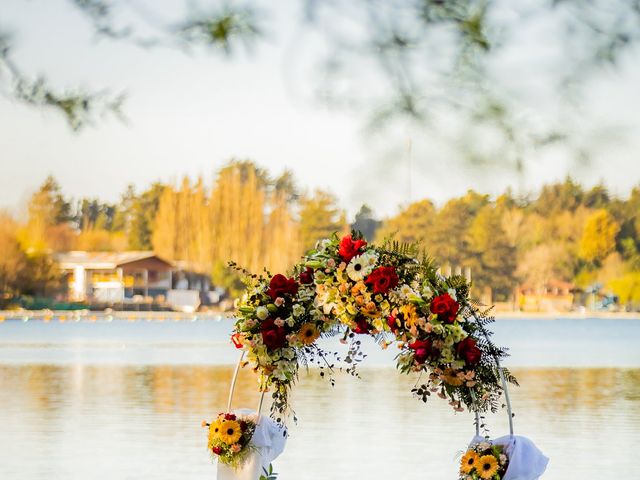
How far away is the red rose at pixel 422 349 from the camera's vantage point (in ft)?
18.7

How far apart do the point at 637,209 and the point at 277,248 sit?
24886 millimetres

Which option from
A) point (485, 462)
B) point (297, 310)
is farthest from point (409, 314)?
point (485, 462)

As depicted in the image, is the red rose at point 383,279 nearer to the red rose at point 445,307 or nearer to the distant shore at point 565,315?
the red rose at point 445,307

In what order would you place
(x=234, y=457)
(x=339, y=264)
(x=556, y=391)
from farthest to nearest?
(x=556, y=391) < (x=234, y=457) < (x=339, y=264)

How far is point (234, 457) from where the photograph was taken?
628cm

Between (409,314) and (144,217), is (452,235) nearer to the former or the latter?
(144,217)

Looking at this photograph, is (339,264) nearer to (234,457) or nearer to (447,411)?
(234,457)

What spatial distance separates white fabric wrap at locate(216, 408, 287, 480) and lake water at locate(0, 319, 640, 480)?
404cm

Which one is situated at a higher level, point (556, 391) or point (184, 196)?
point (184, 196)

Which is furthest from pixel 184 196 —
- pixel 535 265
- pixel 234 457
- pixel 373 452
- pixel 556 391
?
pixel 234 457

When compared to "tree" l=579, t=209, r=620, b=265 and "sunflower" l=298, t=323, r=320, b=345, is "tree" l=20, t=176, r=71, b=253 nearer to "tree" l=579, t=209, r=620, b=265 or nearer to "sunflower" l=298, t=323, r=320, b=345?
"tree" l=579, t=209, r=620, b=265

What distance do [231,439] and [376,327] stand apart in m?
0.89

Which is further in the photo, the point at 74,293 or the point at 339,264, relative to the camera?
the point at 74,293

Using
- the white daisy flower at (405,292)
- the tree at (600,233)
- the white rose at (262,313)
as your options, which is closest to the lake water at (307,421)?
the white rose at (262,313)
